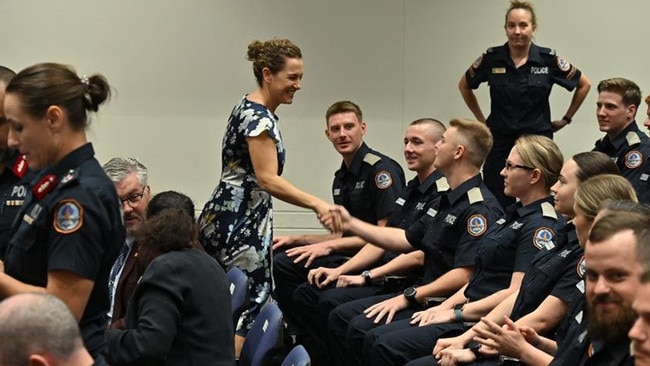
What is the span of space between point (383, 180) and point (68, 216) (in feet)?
10.4

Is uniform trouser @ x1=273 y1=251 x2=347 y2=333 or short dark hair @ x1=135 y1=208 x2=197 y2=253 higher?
short dark hair @ x1=135 y1=208 x2=197 y2=253

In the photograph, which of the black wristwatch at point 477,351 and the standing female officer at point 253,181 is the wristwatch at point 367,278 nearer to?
the standing female officer at point 253,181

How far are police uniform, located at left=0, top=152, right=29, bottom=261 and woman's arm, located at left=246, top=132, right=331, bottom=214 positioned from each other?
121 centimetres

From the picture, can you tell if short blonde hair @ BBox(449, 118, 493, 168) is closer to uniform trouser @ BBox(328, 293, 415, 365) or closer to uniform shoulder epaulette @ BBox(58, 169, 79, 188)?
uniform trouser @ BBox(328, 293, 415, 365)

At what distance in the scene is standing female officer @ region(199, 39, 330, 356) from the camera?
13.6ft

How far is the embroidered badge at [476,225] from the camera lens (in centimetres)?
423

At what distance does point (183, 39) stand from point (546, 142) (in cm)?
376

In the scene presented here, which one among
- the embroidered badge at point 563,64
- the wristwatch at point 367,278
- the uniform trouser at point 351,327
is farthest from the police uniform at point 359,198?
the embroidered badge at point 563,64

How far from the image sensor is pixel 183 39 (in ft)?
23.4

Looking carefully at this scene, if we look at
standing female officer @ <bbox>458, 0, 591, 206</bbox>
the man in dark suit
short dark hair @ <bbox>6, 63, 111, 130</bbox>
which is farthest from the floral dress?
standing female officer @ <bbox>458, 0, 591, 206</bbox>

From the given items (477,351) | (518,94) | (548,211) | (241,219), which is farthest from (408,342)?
(518,94)

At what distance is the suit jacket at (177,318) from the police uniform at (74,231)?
32 centimetres

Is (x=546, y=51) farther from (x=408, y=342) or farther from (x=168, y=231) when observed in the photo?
(x=168, y=231)

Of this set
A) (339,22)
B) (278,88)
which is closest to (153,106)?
(339,22)
